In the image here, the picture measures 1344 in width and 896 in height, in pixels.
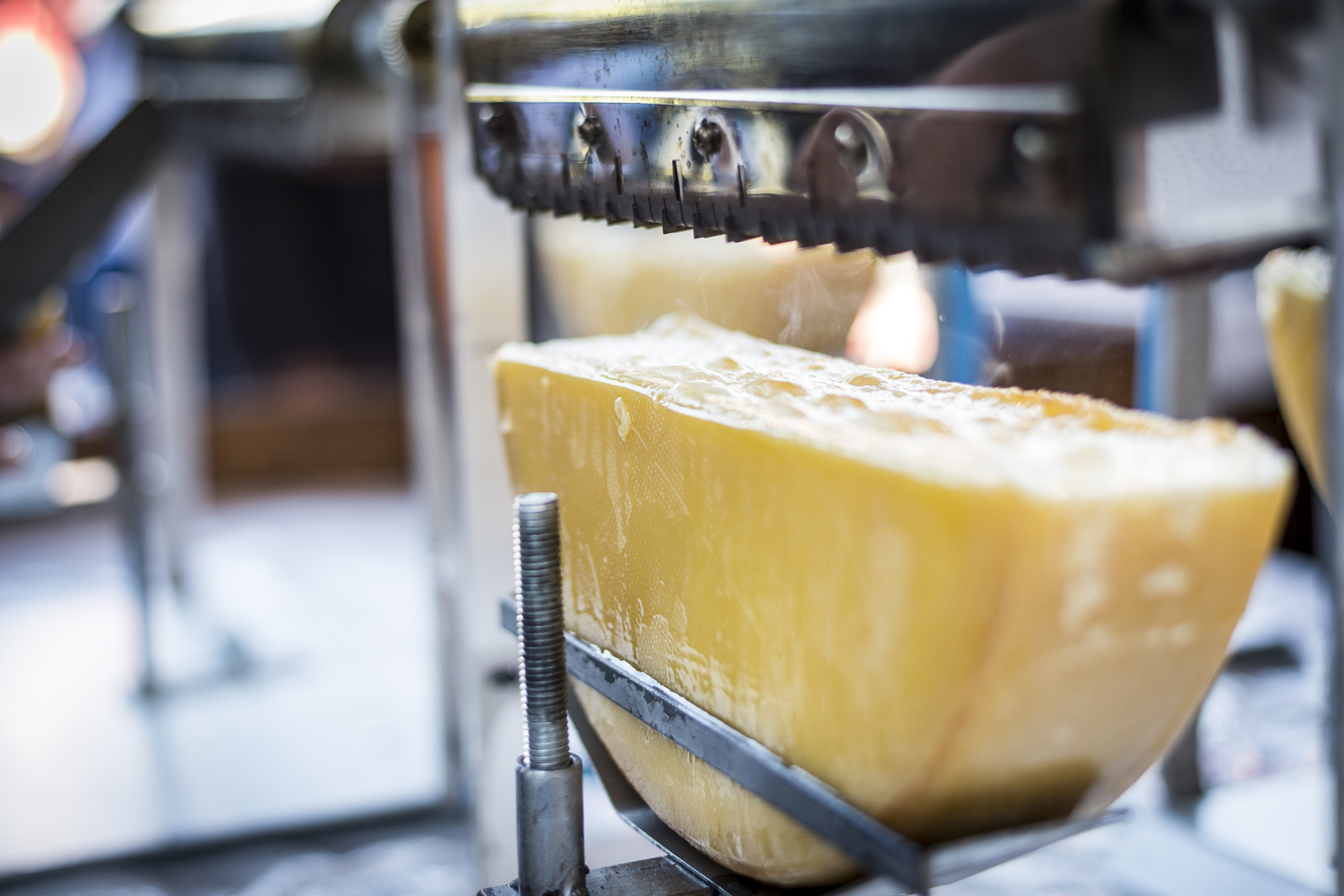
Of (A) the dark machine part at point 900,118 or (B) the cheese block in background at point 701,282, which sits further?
(B) the cheese block in background at point 701,282

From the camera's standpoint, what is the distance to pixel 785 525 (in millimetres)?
480

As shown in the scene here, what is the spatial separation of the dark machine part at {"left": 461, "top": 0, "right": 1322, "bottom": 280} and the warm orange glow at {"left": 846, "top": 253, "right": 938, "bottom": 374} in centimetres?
42

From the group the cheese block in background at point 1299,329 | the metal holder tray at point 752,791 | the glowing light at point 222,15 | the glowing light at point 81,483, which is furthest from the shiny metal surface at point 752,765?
the glowing light at point 81,483

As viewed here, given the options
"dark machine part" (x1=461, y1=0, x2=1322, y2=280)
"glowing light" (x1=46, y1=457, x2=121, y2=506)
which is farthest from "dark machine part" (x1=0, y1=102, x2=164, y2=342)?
"dark machine part" (x1=461, y1=0, x2=1322, y2=280)

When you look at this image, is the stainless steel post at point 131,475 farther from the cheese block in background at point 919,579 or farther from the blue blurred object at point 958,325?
the cheese block in background at point 919,579

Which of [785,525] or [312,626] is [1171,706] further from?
[312,626]

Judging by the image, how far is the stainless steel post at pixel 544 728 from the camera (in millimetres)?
548

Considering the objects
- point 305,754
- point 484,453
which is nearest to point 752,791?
point 484,453

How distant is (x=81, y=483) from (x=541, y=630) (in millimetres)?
1812

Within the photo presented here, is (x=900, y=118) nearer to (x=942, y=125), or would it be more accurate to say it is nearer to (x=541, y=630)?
(x=942, y=125)

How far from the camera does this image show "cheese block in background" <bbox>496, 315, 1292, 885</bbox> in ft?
1.31

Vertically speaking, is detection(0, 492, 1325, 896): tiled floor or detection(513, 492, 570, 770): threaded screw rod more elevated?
detection(513, 492, 570, 770): threaded screw rod

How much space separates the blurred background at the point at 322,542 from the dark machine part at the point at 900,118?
15cm

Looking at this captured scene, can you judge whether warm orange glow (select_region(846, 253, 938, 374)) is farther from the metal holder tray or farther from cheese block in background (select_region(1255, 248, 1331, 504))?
the metal holder tray
